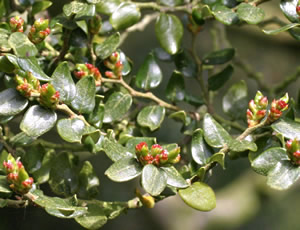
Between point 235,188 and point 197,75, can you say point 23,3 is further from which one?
point 235,188

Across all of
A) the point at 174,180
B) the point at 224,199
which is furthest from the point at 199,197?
the point at 224,199

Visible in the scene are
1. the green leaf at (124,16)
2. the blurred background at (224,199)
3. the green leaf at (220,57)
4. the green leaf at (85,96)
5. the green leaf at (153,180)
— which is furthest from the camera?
the blurred background at (224,199)

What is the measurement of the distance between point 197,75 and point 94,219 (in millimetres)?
399

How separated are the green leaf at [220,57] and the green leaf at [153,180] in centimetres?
37

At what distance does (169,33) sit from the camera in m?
0.86

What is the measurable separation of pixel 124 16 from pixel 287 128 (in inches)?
13.8

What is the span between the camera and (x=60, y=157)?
832 millimetres

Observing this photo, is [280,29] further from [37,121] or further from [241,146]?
[37,121]

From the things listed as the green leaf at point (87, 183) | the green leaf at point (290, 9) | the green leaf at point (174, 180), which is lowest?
the green leaf at point (87, 183)

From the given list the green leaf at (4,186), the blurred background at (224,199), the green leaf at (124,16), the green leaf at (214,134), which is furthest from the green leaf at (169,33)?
the blurred background at (224,199)

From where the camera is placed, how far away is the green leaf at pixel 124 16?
2.71 feet

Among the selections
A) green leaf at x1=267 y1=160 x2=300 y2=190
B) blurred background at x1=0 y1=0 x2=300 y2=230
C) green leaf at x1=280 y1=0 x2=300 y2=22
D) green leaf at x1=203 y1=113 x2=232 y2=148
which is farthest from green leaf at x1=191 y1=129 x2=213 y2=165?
blurred background at x1=0 y1=0 x2=300 y2=230

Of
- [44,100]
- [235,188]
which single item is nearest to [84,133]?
[44,100]

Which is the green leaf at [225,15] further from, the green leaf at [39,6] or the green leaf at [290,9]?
the green leaf at [39,6]
